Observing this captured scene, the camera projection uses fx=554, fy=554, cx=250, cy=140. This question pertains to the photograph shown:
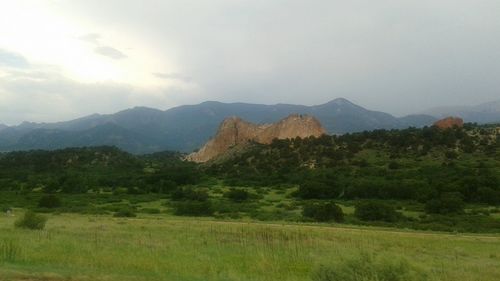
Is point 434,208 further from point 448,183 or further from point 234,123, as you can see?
point 234,123

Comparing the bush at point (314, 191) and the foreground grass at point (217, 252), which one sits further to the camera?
the bush at point (314, 191)

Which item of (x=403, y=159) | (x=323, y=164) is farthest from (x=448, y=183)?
(x=323, y=164)

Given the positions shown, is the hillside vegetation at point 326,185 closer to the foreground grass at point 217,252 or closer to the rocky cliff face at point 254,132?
the rocky cliff face at point 254,132

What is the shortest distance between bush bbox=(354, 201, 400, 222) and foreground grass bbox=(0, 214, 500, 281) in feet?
40.3

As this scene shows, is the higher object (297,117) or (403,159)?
(297,117)

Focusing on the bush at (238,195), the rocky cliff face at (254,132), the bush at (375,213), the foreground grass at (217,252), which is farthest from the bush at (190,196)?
the rocky cliff face at (254,132)

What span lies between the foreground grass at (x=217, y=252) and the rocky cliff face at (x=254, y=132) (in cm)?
8691

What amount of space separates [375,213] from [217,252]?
2317cm

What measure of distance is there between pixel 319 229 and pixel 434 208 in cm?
1994

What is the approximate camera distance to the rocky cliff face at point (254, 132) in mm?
117938

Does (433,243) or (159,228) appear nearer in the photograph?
(433,243)

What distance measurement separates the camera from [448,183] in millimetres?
58250

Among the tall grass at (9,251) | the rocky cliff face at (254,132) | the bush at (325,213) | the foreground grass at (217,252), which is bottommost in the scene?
the bush at (325,213)

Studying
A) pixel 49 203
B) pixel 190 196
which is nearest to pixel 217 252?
pixel 49 203
